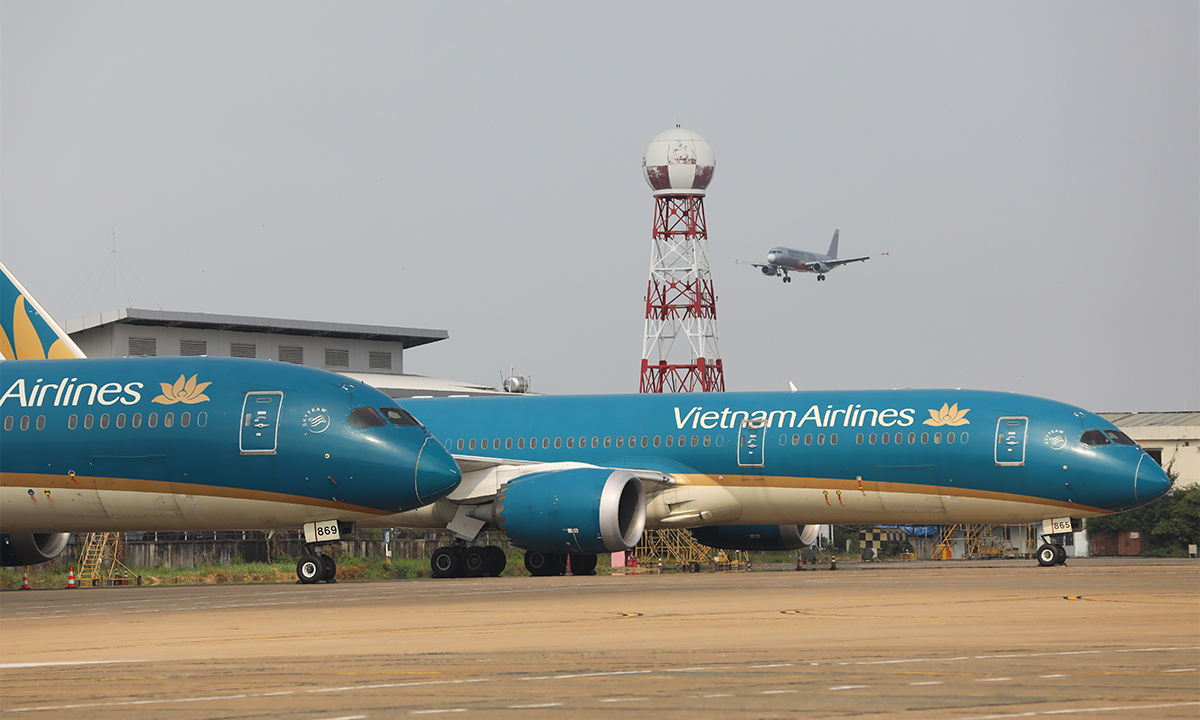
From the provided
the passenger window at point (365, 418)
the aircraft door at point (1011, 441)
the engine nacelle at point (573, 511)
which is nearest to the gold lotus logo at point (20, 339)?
the passenger window at point (365, 418)

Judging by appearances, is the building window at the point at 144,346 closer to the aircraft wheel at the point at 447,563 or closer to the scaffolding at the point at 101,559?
the scaffolding at the point at 101,559

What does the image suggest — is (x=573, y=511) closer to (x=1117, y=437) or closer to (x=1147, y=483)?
(x=1117, y=437)

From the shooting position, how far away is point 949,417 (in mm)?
31109

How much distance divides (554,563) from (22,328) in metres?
14.2

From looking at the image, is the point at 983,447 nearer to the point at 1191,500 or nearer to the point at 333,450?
the point at 333,450

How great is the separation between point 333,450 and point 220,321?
126ft

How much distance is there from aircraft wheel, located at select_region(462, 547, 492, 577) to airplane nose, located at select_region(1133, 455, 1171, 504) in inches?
554

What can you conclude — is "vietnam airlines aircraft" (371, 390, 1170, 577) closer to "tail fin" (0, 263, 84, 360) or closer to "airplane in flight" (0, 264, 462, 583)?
"airplane in flight" (0, 264, 462, 583)

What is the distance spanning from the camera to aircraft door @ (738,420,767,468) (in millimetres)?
32250

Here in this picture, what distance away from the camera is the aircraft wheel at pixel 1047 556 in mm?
33375

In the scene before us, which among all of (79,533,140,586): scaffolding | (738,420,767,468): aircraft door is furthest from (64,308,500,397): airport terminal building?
(738,420,767,468): aircraft door

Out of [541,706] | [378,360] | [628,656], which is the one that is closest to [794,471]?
[628,656]

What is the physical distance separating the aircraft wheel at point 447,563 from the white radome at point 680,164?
42.0 m

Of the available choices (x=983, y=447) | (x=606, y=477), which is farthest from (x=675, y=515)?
(x=983, y=447)
